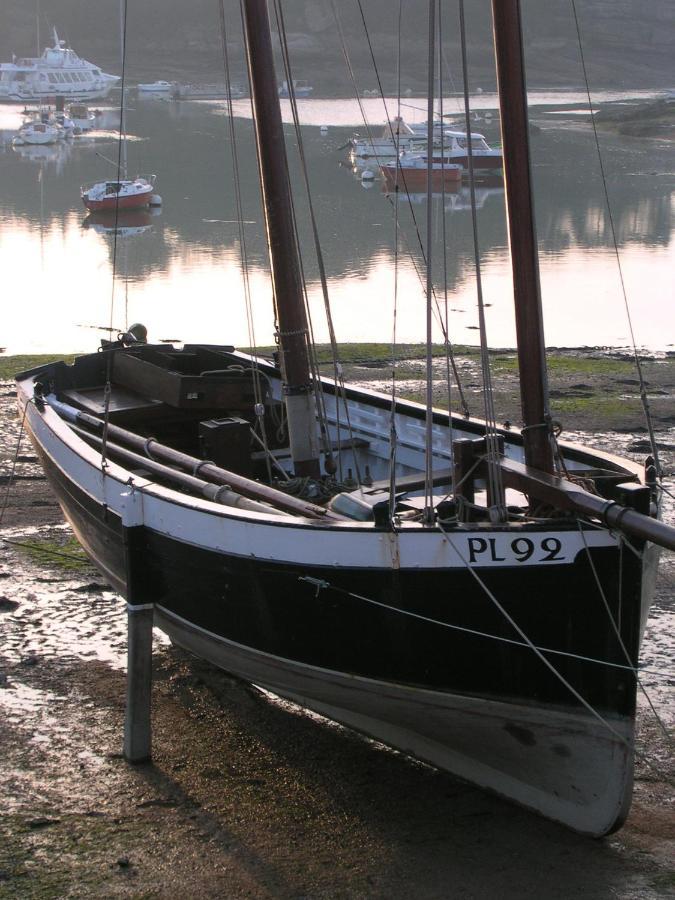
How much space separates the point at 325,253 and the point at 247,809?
33612 millimetres

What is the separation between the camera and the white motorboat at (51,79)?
349 feet

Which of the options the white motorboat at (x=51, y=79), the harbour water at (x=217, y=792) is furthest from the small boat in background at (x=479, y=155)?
the white motorboat at (x=51, y=79)

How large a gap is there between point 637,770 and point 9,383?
15105 mm

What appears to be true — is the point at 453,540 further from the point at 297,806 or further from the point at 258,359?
the point at 258,359

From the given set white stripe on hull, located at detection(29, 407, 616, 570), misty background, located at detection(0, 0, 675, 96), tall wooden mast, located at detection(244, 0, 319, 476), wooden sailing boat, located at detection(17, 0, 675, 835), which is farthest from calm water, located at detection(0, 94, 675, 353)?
misty background, located at detection(0, 0, 675, 96)

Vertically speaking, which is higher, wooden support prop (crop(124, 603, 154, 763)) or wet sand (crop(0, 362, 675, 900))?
wooden support prop (crop(124, 603, 154, 763))

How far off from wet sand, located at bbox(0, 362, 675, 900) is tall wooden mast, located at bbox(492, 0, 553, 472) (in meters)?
2.45

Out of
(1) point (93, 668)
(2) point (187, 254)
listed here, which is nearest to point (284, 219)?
(1) point (93, 668)

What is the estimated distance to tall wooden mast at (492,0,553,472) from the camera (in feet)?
26.9

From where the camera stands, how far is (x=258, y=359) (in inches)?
546

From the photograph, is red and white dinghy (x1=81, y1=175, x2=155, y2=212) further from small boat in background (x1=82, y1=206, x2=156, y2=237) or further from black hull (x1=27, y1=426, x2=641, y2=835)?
black hull (x1=27, y1=426, x2=641, y2=835)

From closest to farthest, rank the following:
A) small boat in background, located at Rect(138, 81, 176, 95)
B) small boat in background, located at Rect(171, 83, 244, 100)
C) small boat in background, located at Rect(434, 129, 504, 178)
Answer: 1. small boat in background, located at Rect(434, 129, 504, 178)
2. small boat in background, located at Rect(138, 81, 176, 95)
3. small boat in background, located at Rect(171, 83, 244, 100)

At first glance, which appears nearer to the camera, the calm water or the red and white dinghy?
the calm water

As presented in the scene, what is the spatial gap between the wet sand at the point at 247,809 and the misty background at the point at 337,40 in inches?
4448
